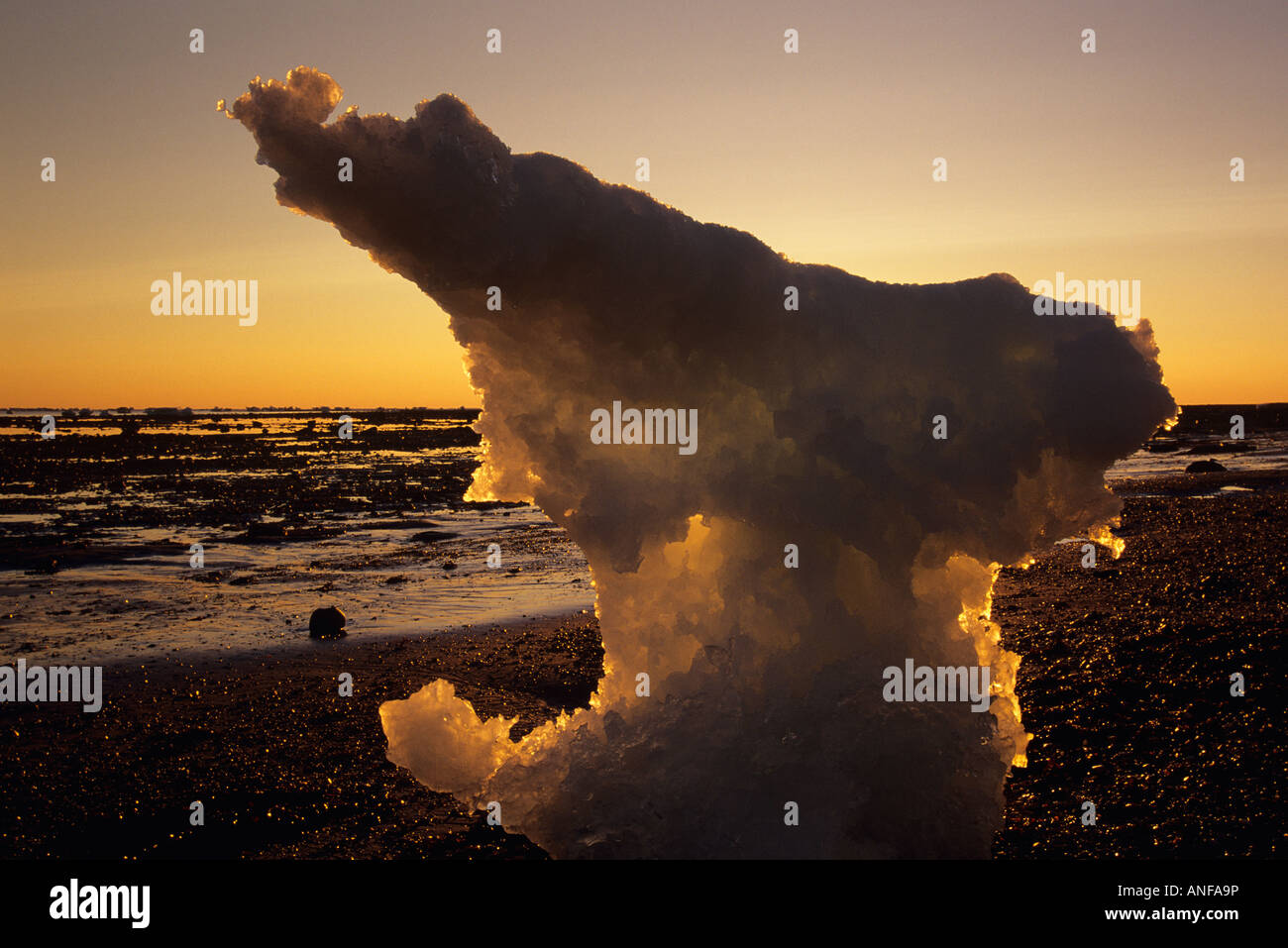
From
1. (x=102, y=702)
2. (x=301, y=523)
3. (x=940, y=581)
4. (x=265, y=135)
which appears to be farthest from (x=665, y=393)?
(x=301, y=523)

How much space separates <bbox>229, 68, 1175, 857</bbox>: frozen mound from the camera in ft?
18.3

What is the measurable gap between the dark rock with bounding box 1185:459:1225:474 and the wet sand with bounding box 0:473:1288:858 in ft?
101

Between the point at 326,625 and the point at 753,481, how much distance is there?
11.9m

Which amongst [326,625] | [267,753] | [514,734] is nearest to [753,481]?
[514,734]

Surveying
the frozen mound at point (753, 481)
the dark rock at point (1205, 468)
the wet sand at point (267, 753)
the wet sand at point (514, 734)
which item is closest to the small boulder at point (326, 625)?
the wet sand at point (267, 753)

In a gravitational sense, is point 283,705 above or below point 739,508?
below

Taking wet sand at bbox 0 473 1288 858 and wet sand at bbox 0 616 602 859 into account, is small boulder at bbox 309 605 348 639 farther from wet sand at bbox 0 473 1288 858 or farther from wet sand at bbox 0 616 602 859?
wet sand at bbox 0 473 1288 858

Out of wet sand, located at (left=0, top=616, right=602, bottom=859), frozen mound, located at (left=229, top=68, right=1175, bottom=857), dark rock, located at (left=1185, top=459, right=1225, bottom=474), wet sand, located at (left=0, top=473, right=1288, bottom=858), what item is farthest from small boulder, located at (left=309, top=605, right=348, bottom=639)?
dark rock, located at (left=1185, top=459, right=1225, bottom=474)

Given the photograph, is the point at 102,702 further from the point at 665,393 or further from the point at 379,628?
the point at 665,393

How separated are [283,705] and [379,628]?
15.1 feet

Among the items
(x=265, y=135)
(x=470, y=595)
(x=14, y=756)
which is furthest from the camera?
(x=470, y=595)

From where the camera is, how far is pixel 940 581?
643cm

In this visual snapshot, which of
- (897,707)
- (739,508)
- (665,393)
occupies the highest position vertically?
(665,393)

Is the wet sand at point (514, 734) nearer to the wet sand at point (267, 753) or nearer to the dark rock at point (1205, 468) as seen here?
the wet sand at point (267, 753)
